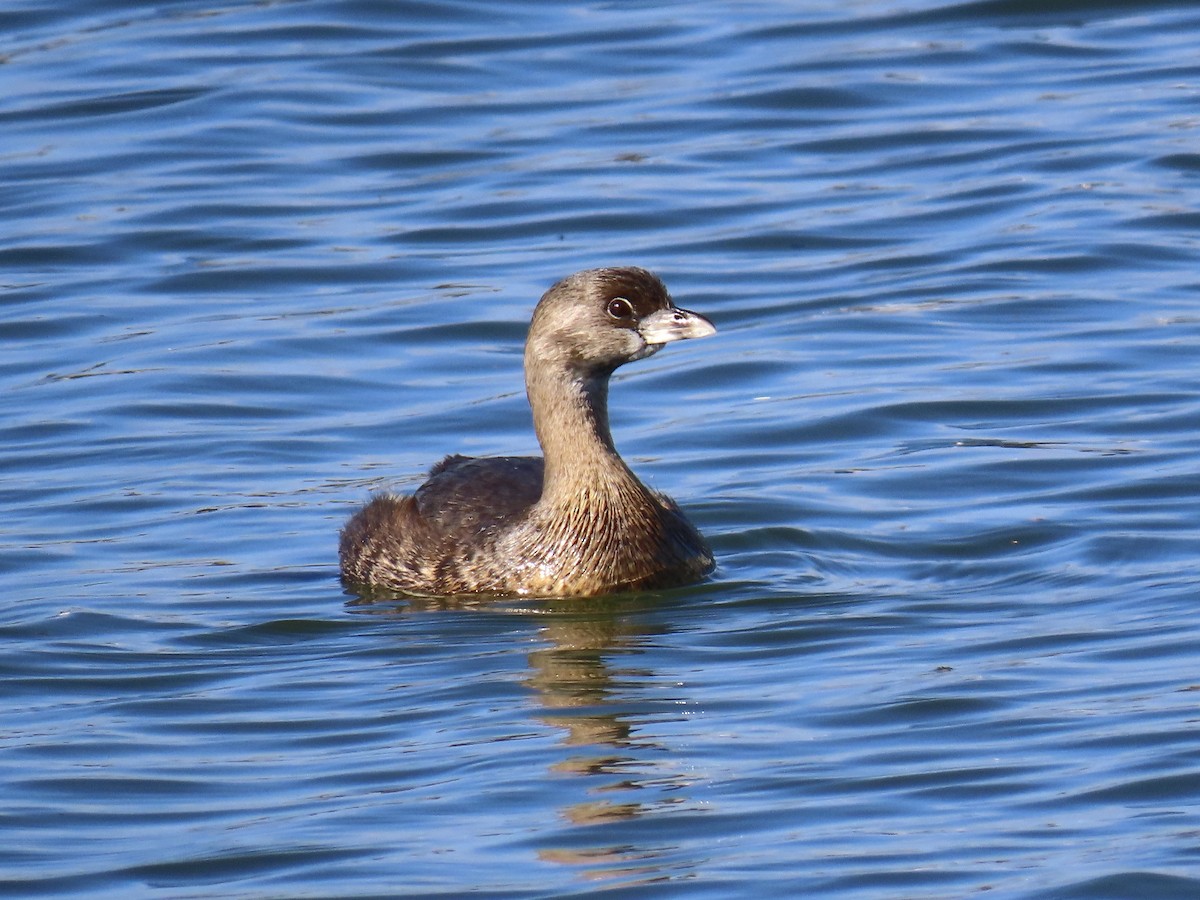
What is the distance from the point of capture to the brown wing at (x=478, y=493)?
435 inches

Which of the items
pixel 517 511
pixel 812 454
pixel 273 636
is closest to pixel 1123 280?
pixel 812 454

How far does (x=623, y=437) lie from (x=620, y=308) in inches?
114

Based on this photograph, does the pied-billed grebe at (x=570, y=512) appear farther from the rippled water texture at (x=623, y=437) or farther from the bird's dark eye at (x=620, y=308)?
the rippled water texture at (x=623, y=437)

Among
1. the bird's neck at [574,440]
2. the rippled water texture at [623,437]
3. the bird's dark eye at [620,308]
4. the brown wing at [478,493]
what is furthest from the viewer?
the brown wing at [478,493]

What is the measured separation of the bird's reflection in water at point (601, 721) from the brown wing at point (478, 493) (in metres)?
0.40

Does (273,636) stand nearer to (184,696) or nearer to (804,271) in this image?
(184,696)

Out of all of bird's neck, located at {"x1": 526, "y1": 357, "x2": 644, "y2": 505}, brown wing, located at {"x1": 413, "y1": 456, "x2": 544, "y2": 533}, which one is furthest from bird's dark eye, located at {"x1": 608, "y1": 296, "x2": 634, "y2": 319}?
brown wing, located at {"x1": 413, "y1": 456, "x2": 544, "y2": 533}

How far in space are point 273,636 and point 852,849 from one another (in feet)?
11.8

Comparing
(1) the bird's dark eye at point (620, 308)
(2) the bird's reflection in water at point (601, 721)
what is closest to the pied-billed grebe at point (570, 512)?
(1) the bird's dark eye at point (620, 308)

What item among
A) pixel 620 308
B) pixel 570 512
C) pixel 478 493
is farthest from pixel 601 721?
pixel 478 493

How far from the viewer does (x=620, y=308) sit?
1071 cm

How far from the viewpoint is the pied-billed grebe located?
10.7 m

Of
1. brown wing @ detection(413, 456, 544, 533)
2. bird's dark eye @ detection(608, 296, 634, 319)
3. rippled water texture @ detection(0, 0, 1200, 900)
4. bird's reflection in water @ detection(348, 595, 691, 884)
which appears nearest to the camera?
bird's reflection in water @ detection(348, 595, 691, 884)

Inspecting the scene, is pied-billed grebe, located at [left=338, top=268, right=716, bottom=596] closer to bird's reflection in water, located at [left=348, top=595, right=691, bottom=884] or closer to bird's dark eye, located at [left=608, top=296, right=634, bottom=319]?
bird's dark eye, located at [left=608, top=296, right=634, bottom=319]
